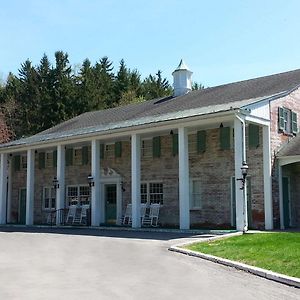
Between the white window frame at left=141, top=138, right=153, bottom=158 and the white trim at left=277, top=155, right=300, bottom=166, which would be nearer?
the white trim at left=277, top=155, right=300, bottom=166

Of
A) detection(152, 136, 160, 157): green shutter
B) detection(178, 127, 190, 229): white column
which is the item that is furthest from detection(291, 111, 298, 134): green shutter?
detection(152, 136, 160, 157): green shutter

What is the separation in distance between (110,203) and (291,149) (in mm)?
9291

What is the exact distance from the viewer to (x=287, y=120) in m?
19.8

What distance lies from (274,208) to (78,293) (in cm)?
1197

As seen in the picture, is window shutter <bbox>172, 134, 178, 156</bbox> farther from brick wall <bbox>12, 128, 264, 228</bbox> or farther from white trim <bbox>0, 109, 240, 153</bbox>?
white trim <bbox>0, 109, 240, 153</bbox>

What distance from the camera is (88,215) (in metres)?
23.5

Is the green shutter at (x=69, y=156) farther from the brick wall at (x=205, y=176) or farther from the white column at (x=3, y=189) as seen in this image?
the white column at (x=3, y=189)

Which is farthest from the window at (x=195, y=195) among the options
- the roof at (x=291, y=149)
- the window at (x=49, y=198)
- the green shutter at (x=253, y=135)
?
the window at (x=49, y=198)

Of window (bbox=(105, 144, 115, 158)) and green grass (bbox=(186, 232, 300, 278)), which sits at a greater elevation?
window (bbox=(105, 144, 115, 158))

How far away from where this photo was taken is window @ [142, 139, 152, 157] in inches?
876

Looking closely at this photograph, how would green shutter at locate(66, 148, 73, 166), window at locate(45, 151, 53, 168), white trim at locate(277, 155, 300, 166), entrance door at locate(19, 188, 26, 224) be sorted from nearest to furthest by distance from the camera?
white trim at locate(277, 155, 300, 166)
green shutter at locate(66, 148, 73, 166)
window at locate(45, 151, 53, 168)
entrance door at locate(19, 188, 26, 224)

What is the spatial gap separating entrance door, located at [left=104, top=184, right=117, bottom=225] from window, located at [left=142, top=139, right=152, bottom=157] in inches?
93.9

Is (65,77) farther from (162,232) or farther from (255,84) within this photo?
(162,232)

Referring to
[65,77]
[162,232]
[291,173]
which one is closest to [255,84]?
[291,173]
